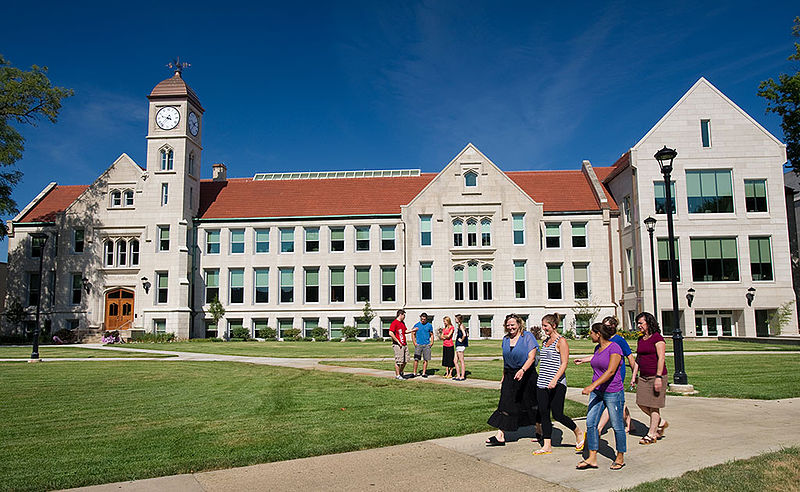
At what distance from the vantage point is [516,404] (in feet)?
28.6

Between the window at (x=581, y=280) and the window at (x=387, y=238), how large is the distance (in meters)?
13.9

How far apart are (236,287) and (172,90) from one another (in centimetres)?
1615

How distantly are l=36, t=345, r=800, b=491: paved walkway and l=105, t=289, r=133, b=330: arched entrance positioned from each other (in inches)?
1629

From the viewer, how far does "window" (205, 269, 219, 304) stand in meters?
46.0

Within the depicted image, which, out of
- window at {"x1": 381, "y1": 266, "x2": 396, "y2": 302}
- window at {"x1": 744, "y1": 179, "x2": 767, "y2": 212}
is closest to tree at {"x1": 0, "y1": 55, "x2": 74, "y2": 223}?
window at {"x1": 381, "y1": 266, "x2": 396, "y2": 302}

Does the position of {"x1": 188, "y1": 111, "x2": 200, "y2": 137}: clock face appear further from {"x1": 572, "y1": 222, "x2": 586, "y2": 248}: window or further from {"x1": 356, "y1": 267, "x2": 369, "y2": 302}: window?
{"x1": 572, "y1": 222, "x2": 586, "y2": 248}: window

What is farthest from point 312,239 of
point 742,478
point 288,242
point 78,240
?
point 742,478

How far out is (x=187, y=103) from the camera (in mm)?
46062

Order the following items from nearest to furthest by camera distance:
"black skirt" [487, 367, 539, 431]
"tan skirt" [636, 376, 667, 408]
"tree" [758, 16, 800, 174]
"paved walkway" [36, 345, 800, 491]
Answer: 1. "paved walkway" [36, 345, 800, 491]
2. "black skirt" [487, 367, 539, 431]
3. "tan skirt" [636, 376, 667, 408]
4. "tree" [758, 16, 800, 174]

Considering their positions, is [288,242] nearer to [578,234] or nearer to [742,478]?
[578,234]

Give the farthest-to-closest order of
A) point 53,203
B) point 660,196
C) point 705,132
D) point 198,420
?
point 53,203, point 705,132, point 660,196, point 198,420

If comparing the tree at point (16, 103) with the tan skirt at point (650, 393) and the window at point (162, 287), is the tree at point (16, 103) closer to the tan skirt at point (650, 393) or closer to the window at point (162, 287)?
the window at point (162, 287)

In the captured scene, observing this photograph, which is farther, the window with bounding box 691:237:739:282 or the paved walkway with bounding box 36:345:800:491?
the window with bounding box 691:237:739:282

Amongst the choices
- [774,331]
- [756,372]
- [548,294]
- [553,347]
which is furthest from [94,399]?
[774,331]
